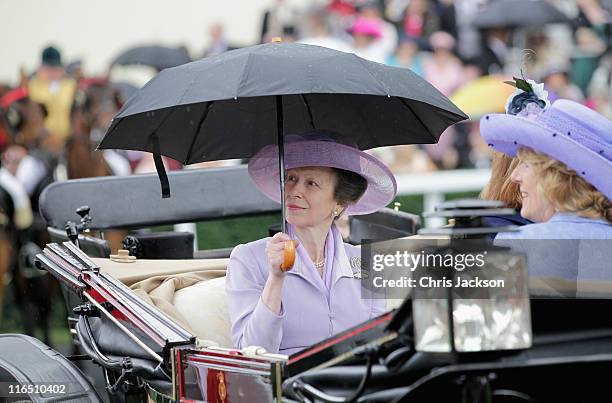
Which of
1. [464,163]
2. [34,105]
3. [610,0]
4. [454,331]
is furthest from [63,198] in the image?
[610,0]

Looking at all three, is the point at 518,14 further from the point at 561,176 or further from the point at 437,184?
the point at 561,176

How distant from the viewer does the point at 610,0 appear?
1256cm

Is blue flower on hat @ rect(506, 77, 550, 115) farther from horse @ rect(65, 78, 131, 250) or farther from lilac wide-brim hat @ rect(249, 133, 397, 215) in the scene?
horse @ rect(65, 78, 131, 250)

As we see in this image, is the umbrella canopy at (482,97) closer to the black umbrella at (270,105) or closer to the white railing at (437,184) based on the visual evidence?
the white railing at (437,184)

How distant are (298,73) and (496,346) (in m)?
1.21

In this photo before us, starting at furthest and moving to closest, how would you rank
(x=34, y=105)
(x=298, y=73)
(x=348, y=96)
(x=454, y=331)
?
(x=34, y=105), (x=348, y=96), (x=298, y=73), (x=454, y=331)

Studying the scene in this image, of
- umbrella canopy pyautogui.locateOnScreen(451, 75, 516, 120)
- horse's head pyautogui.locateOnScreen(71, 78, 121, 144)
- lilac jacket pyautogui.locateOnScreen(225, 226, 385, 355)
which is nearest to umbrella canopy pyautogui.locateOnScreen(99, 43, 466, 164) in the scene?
lilac jacket pyautogui.locateOnScreen(225, 226, 385, 355)

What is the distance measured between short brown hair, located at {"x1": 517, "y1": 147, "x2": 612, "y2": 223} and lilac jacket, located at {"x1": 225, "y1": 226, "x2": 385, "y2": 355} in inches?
27.2

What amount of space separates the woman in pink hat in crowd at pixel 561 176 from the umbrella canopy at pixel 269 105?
0.46 m

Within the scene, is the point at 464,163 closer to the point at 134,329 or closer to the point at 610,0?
the point at 610,0

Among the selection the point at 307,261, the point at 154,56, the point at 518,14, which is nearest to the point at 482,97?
the point at 518,14

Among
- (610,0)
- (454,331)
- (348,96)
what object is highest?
(610,0)

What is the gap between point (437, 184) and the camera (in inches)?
355

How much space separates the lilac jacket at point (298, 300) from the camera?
3.62 meters
